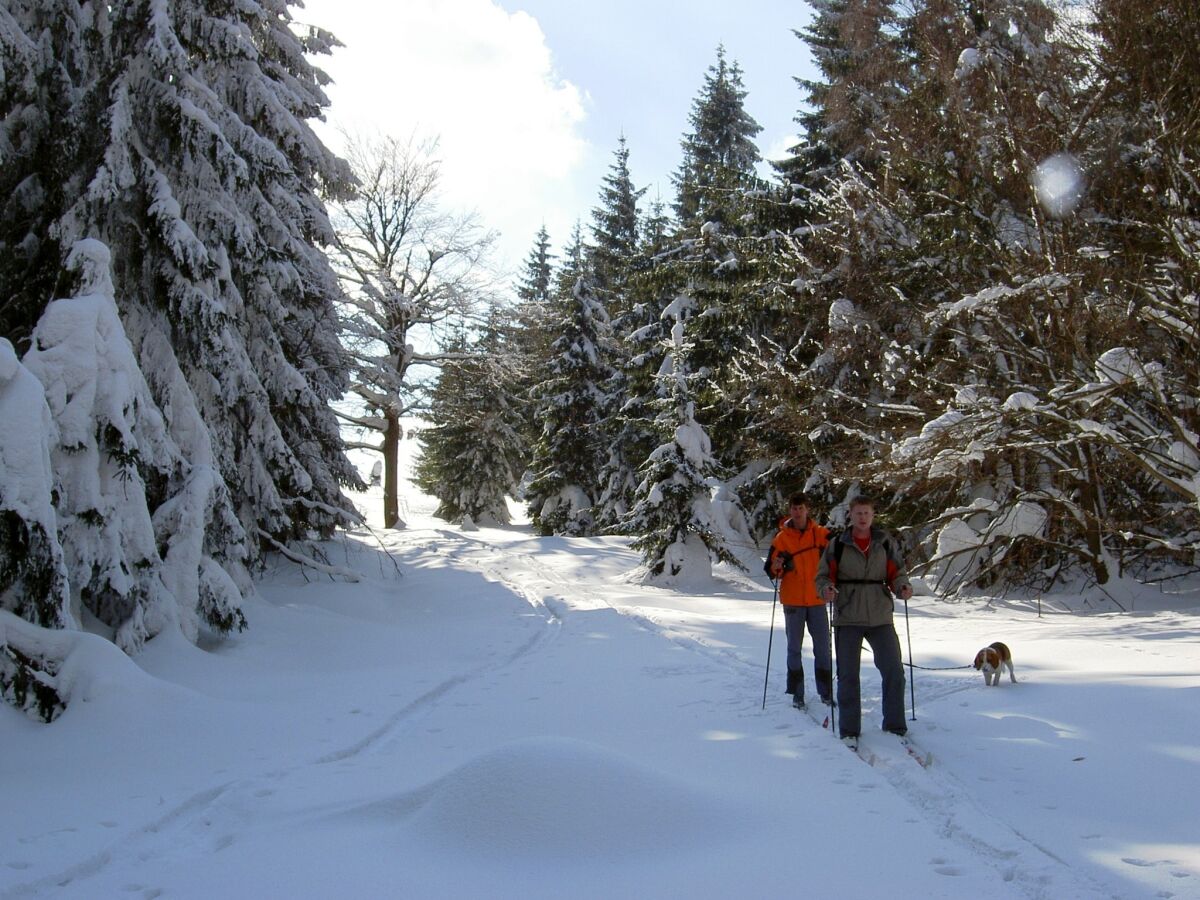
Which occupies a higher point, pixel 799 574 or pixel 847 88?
pixel 847 88

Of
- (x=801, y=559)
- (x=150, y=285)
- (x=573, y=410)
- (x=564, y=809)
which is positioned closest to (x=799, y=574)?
(x=801, y=559)

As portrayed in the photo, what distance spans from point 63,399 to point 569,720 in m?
5.00

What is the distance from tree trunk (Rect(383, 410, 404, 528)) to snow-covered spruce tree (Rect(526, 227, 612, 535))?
5809 mm

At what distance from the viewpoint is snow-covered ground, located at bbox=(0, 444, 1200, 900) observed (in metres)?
3.68

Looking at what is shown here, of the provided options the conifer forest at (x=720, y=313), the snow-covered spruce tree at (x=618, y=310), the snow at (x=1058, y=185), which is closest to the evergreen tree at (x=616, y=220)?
the snow-covered spruce tree at (x=618, y=310)

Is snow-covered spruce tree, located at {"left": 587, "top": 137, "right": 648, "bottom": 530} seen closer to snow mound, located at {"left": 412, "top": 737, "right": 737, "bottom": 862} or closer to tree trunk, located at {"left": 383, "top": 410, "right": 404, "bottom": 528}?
tree trunk, located at {"left": 383, "top": 410, "right": 404, "bottom": 528}

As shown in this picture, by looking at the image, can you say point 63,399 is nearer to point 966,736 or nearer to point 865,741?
point 865,741

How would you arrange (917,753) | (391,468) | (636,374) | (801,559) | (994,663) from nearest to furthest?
(917,753)
(994,663)
(801,559)
(636,374)
(391,468)

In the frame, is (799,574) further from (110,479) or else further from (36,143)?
(36,143)

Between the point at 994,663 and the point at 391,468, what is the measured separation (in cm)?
2265

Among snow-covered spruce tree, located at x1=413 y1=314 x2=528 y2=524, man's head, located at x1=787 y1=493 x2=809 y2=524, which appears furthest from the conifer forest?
snow-covered spruce tree, located at x1=413 y1=314 x2=528 y2=524

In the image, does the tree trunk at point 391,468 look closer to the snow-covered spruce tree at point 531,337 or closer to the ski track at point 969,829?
the snow-covered spruce tree at point 531,337

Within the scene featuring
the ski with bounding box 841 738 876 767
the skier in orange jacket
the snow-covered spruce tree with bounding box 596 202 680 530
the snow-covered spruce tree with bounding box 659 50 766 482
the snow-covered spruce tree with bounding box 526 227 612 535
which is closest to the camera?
the ski with bounding box 841 738 876 767

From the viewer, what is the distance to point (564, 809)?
13.3ft
